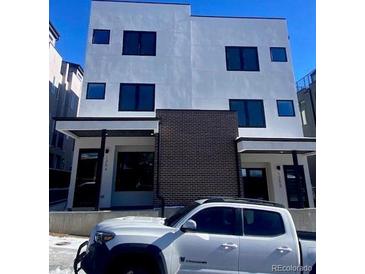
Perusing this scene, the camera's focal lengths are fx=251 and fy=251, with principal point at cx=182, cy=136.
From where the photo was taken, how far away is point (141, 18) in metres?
14.6

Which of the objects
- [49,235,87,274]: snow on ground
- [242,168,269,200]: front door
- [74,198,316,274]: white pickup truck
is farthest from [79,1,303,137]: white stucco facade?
[74,198,316,274]: white pickup truck

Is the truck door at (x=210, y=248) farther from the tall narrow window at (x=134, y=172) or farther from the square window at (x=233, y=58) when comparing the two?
the square window at (x=233, y=58)

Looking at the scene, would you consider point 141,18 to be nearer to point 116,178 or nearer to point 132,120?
point 132,120

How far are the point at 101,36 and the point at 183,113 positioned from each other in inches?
267

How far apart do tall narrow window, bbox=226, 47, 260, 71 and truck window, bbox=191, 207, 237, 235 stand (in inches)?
464

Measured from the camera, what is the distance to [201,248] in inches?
146

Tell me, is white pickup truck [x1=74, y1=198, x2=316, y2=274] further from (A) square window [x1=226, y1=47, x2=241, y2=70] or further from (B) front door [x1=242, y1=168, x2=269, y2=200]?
(A) square window [x1=226, y1=47, x2=241, y2=70]

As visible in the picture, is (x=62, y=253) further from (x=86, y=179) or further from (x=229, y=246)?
(x=86, y=179)

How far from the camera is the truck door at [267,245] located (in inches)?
145

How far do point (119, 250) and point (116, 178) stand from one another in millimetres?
8976

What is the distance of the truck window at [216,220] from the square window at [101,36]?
41.6ft

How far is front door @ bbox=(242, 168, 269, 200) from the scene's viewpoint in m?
13.5

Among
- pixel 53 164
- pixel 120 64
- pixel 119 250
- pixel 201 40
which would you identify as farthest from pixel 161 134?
pixel 53 164

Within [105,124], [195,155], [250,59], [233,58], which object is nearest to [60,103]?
[105,124]
